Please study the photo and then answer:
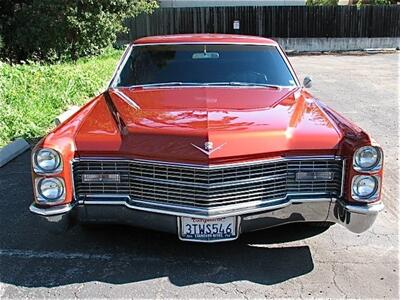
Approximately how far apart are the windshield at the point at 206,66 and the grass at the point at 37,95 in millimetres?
2718

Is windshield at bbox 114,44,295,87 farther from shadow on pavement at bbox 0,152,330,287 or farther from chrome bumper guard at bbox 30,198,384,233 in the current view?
chrome bumper guard at bbox 30,198,384,233

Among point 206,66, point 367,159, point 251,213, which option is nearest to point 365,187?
point 367,159

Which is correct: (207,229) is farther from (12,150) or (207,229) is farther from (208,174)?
(12,150)

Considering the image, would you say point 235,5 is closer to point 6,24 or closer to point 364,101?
point 6,24

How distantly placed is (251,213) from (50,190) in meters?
1.38

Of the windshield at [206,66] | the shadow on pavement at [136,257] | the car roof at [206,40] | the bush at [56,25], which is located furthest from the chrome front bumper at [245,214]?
the bush at [56,25]

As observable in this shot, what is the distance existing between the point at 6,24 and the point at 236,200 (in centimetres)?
1280

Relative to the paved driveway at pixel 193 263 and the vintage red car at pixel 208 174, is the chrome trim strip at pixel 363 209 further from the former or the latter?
the paved driveway at pixel 193 263

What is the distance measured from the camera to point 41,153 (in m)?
3.37

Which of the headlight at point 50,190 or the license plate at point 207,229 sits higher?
the headlight at point 50,190

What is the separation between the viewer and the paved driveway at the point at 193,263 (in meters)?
3.31

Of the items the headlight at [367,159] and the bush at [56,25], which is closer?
the headlight at [367,159]

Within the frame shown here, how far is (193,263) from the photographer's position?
3645mm

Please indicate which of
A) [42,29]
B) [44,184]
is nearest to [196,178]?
[44,184]
